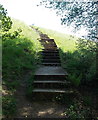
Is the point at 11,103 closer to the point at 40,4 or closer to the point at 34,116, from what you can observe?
the point at 34,116

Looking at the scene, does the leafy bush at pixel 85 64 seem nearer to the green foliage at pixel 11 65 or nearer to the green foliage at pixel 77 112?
the green foliage at pixel 77 112

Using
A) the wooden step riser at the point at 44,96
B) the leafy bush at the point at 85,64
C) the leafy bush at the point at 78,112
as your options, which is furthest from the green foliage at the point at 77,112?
the leafy bush at the point at 85,64

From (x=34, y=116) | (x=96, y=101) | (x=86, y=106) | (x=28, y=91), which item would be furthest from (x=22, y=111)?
(x=96, y=101)

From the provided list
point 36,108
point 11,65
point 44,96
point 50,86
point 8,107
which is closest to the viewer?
point 8,107

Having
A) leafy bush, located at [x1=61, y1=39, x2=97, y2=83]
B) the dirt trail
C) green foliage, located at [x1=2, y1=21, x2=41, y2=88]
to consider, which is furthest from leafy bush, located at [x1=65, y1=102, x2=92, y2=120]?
green foliage, located at [x1=2, y1=21, x2=41, y2=88]

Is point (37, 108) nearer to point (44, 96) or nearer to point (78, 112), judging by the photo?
point (44, 96)

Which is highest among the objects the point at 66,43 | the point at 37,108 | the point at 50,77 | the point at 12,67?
the point at 66,43

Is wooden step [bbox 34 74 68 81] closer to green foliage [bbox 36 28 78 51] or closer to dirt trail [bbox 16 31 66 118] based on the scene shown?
dirt trail [bbox 16 31 66 118]

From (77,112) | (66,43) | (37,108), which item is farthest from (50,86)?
(66,43)

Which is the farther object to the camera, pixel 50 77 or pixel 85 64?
pixel 85 64

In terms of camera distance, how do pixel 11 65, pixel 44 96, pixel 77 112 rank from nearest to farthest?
pixel 77 112, pixel 44 96, pixel 11 65

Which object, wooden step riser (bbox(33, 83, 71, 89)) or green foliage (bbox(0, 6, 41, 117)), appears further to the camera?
wooden step riser (bbox(33, 83, 71, 89))

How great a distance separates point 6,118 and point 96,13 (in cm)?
429

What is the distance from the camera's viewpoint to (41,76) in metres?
6.11
